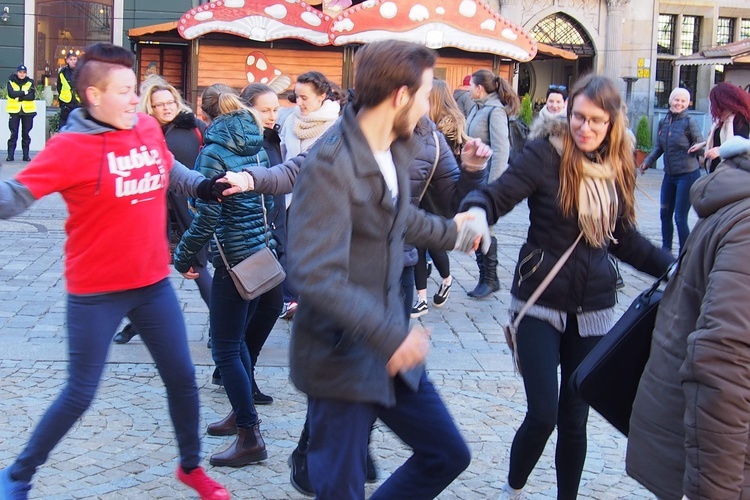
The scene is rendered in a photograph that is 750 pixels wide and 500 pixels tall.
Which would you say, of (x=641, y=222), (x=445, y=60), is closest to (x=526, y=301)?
(x=641, y=222)

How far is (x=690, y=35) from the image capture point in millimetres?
26516

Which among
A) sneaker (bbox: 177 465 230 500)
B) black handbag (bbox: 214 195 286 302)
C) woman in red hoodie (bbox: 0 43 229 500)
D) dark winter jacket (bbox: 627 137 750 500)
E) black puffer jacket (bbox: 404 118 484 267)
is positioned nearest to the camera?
dark winter jacket (bbox: 627 137 750 500)

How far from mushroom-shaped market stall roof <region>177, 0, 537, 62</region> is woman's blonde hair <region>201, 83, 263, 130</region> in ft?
32.5

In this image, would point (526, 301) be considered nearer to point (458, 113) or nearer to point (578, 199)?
point (578, 199)

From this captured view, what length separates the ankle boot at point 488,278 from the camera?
800 cm

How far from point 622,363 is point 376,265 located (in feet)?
2.69

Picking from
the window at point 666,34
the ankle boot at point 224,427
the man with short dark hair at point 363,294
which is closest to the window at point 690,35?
the window at point 666,34

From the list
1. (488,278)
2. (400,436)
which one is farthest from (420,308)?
(400,436)

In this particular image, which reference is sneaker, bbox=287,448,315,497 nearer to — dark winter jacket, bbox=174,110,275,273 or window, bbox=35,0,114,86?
dark winter jacket, bbox=174,110,275,273

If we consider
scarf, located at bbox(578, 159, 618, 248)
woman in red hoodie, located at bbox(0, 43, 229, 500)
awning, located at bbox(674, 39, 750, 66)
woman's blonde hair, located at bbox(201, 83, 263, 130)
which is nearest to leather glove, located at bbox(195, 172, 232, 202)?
woman in red hoodie, located at bbox(0, 43, 229, 500)

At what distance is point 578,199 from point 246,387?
1826 millimetres

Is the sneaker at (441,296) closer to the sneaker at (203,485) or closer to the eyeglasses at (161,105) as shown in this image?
the eyeglasses at (161,105)

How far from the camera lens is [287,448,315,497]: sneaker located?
4020 mm

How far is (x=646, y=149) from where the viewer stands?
22.0 metres
